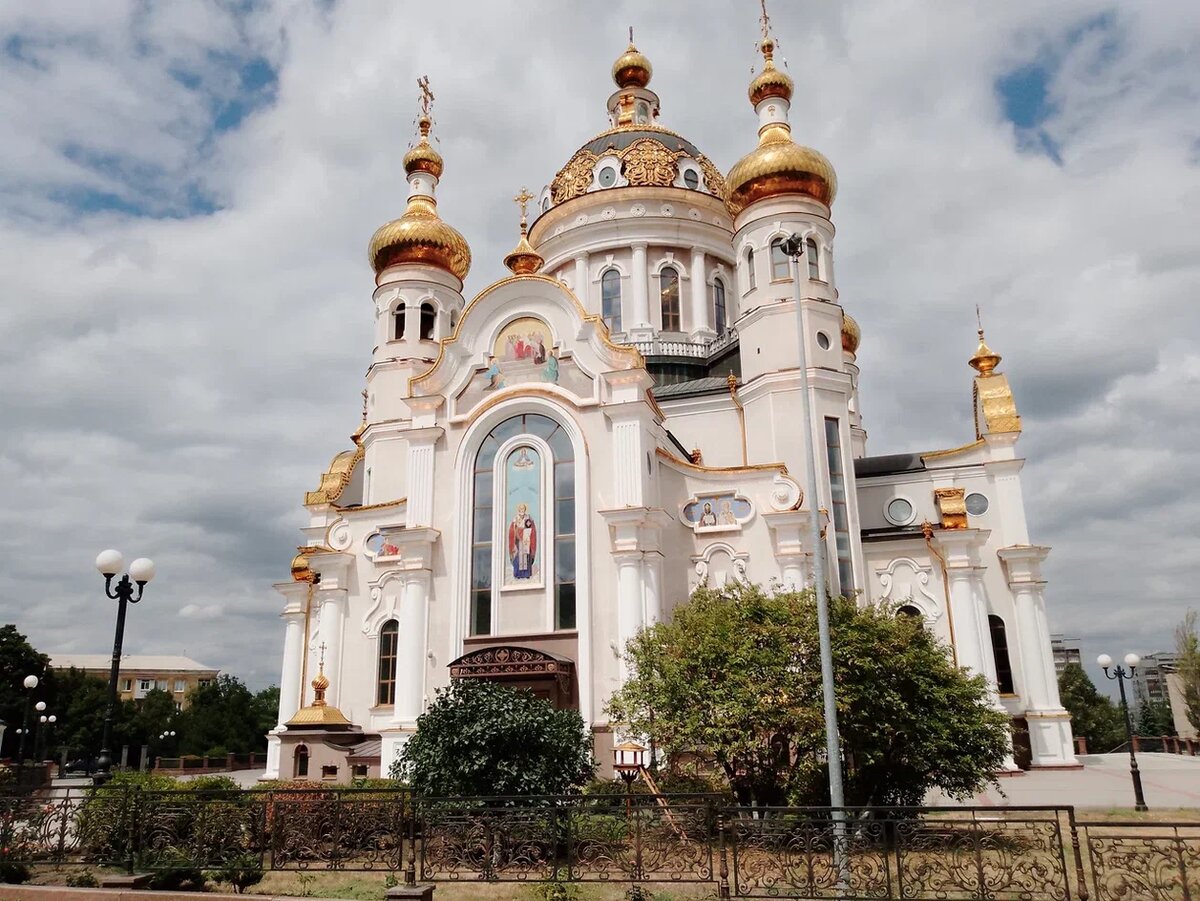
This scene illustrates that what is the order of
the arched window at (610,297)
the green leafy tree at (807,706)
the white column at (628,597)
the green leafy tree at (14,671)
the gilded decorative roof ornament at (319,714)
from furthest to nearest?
the green leafy tree at (14,671) → the arched window at (610,297) → the gilded decorative roof ornament at (319,714) → the white column at (628,597) → the green leafy tree at (807,706)

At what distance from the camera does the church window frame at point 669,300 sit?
92.2 ft

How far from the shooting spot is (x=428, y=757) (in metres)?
11.5

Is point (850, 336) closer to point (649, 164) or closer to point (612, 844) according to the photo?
point (649, 164)

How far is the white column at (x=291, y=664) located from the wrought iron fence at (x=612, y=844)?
12.2 meters

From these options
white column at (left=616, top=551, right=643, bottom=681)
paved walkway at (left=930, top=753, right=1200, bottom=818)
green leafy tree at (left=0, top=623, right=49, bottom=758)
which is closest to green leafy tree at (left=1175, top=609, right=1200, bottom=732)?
paved walkway at (left=930, top=753, right=1200, bottom=818)

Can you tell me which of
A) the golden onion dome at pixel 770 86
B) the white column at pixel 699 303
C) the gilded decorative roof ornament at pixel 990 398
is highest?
the golden onion dome at pixel 770 86

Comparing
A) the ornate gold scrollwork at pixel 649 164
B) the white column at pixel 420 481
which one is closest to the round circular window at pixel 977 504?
the ornate gold scrollwork at pixel 649 164

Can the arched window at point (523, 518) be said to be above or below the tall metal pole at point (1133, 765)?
above

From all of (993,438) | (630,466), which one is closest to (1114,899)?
(630,466)

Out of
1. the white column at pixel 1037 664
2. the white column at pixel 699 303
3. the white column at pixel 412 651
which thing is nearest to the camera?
the white column at pixel 412 651

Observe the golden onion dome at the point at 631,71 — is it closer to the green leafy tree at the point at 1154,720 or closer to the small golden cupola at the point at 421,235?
the small golden cupola at the point at 421,235

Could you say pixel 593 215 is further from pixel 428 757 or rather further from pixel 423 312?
pixel 428 757

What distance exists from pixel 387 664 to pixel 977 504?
15193mm

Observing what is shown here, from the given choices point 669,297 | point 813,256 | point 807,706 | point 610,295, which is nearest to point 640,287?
point 669,297
